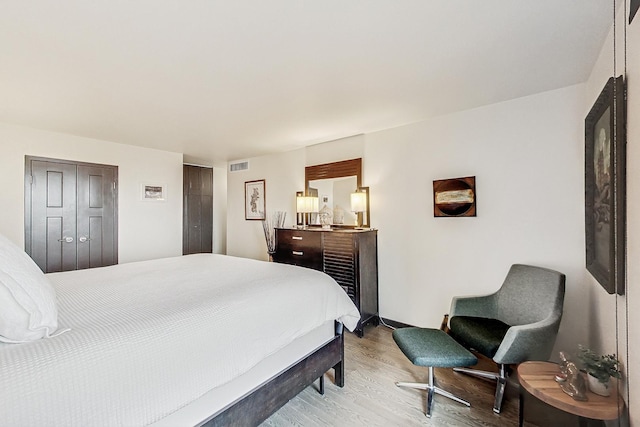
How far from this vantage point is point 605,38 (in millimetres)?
1742

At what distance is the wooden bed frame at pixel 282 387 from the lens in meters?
1.49

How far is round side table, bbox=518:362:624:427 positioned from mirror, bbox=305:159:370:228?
90.0 inches

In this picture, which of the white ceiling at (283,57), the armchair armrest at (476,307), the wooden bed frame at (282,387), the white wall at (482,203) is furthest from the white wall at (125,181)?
the armchair armrest at (476,307)

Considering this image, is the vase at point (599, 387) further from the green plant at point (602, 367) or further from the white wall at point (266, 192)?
the white wall at point (266, 192)

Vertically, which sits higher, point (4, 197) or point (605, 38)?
point (605, 38)

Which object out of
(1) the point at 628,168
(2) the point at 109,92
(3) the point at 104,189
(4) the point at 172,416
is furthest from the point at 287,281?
(3) the point at 104,189

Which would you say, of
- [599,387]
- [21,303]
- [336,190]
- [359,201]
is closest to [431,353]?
[599,387]

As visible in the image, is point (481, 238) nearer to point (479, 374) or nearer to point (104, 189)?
point (479, 374)

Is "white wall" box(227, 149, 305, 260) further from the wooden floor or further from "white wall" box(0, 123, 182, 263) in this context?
the wooden floor

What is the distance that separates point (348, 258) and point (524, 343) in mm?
1788

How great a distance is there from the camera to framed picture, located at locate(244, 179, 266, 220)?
16.8 feet

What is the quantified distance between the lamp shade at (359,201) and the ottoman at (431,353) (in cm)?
171

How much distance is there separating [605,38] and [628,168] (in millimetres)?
961

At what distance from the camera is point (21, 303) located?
109 centimetres
